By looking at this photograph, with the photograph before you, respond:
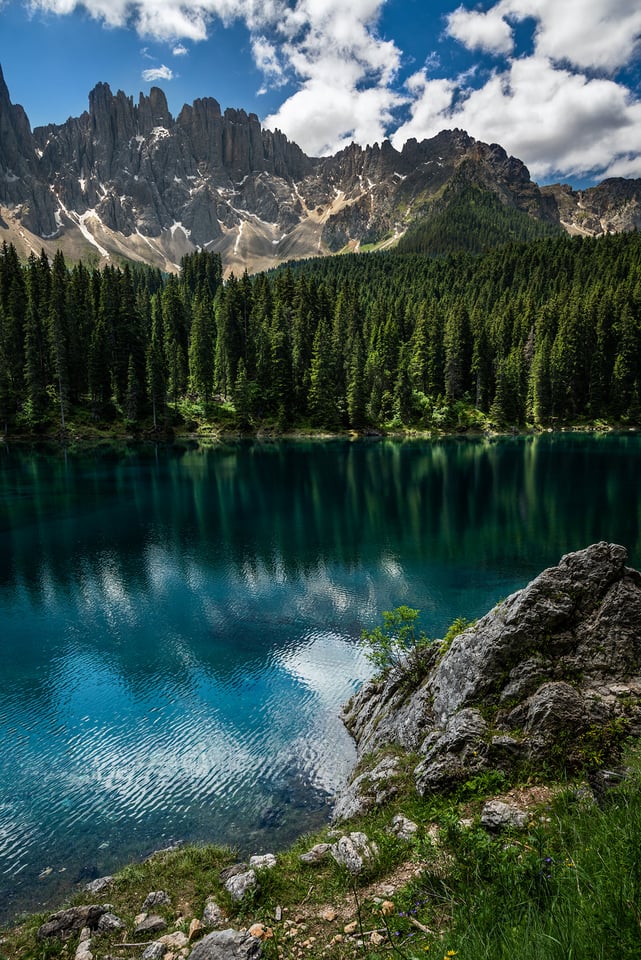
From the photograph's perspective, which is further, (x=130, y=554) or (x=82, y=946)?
(x=130, y=554)

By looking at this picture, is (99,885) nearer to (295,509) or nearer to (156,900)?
(156,900)

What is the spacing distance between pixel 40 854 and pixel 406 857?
31.3ft

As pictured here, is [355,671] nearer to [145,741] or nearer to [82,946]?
[145,741]

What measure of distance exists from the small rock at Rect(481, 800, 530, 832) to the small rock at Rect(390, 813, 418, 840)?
1.34 m

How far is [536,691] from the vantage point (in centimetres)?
1048

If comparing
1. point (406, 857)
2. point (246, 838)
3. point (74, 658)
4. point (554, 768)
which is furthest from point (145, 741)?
point (554, 768)

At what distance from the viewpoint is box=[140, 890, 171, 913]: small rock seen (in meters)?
9.15

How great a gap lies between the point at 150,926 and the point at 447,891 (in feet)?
17.1

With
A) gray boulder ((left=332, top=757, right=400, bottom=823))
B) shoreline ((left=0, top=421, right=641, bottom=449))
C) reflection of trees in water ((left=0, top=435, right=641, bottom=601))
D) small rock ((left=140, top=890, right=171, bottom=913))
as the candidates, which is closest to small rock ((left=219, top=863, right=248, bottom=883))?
small rock ((left=140, top=890, right=171, bottom=913))

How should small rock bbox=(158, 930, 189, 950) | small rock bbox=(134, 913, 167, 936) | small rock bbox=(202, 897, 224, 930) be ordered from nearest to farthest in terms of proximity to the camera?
small rock bbox=(158, 930, 189, 950)
small rock bbox=(202, 897, 224, 930)
small rock bbox=(134, 913, 167, 936)

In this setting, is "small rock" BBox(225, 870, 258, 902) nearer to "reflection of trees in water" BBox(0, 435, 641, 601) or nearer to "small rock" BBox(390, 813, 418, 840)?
"small rock" BBox(390, 813, 418, 840)

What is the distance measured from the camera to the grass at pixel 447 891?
4363 millimetres

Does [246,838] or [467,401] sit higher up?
[467,401]

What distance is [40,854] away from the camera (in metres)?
12.5
